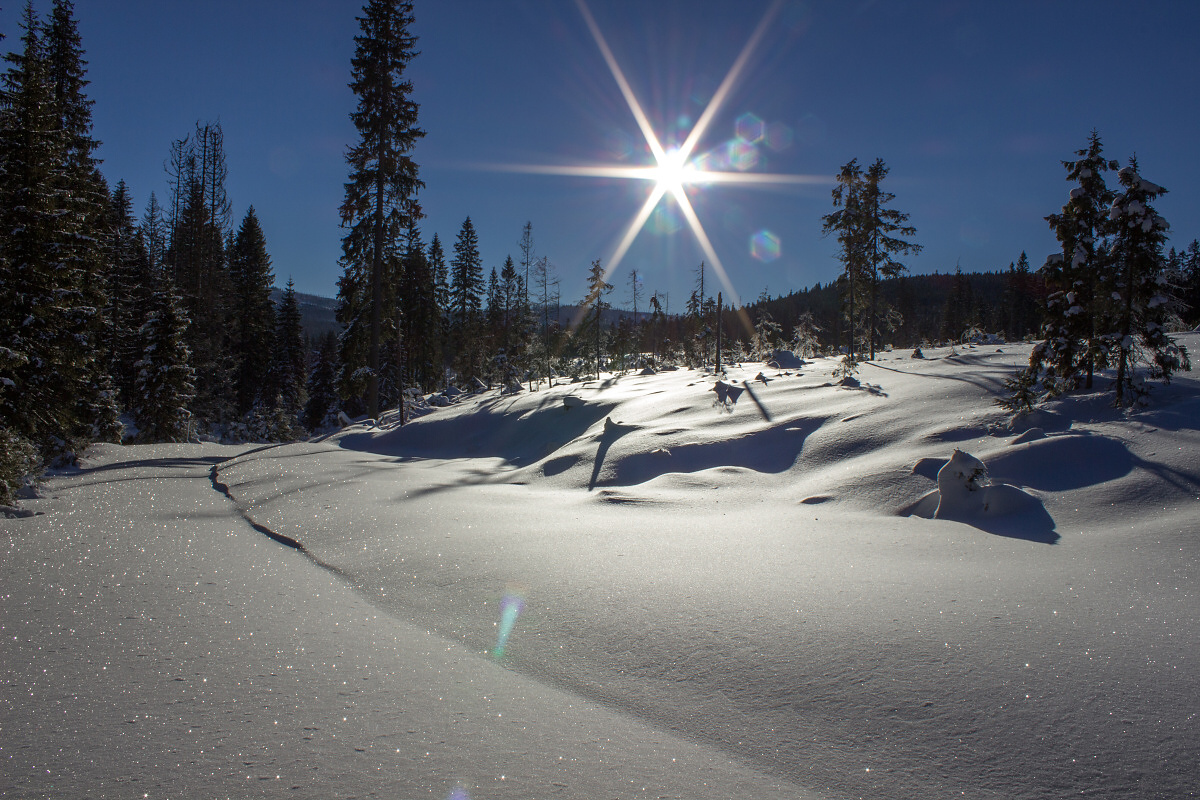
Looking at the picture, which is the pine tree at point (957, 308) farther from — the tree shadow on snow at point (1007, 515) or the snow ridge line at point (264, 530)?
the snow ridge line at point (264, 530)

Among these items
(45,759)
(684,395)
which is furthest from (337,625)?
(684,395)

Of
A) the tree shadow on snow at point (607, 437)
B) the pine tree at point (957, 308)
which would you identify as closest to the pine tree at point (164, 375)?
the tree shadow on snow at point (607, 437)

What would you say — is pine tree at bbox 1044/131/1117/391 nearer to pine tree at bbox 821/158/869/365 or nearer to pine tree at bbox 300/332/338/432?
pine tree at bbox 821/158/869/365

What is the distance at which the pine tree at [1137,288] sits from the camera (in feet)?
25.6

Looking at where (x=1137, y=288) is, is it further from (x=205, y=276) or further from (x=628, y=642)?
(x=205, y=276)

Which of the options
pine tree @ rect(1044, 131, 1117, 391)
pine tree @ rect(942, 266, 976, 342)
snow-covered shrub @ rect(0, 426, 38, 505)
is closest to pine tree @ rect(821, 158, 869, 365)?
pine tree @ rect(1044, 131, 1117, 391)

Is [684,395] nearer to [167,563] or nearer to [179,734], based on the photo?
[167,563]

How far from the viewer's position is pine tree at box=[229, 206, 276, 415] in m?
35.1

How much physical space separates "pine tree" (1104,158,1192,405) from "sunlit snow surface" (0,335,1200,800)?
7.25 feet

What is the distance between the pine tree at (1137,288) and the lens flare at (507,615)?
9357 millimetres

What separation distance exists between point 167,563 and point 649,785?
3623 mm

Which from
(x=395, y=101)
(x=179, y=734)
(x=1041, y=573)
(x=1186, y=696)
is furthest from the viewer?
(x=395, y=101)

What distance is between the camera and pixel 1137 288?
8.09 m

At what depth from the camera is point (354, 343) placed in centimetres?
1967
